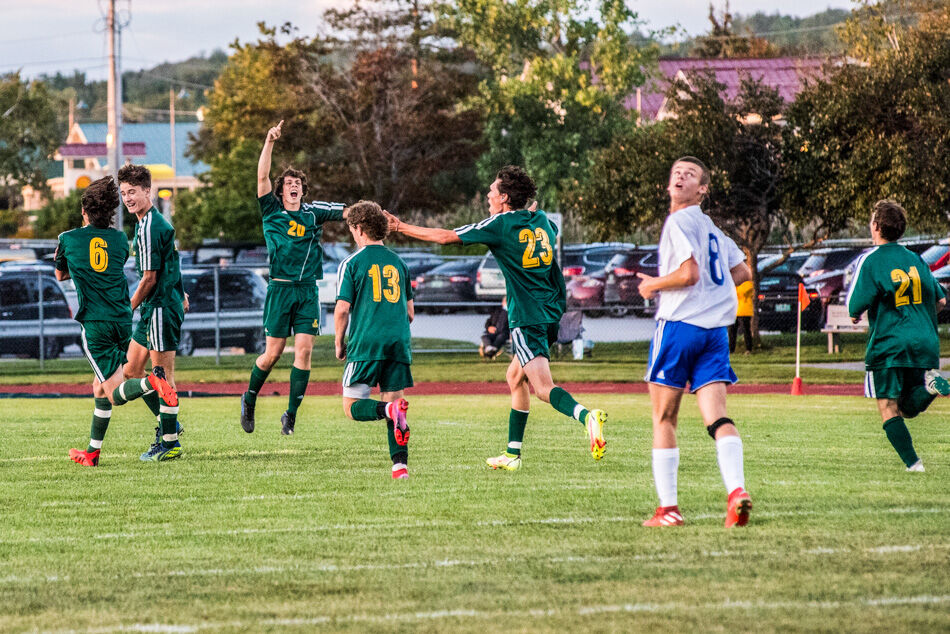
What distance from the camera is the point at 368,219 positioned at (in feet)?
28.1

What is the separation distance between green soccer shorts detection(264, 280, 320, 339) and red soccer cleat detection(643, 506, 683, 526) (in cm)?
532

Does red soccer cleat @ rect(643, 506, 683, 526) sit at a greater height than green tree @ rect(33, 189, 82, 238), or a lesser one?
lesser

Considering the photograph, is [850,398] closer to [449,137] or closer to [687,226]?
[687,226]

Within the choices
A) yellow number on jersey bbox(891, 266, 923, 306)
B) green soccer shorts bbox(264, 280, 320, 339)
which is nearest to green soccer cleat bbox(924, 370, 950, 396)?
yellow number on jersey bbox(891, 266, 923, 306)

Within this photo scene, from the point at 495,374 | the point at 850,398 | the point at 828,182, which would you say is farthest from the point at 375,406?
the point at 828,182

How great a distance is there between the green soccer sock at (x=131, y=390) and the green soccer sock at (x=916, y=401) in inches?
216

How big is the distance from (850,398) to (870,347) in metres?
8.74

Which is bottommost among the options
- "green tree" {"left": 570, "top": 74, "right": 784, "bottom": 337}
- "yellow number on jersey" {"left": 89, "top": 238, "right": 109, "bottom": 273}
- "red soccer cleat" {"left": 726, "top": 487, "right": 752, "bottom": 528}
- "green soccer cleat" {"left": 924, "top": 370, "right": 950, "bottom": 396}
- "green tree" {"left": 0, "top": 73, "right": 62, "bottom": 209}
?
"red soccer cleat" {"left": 726, "top": 487, "right": 752, "bottom": 528}

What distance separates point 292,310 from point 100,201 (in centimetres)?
242

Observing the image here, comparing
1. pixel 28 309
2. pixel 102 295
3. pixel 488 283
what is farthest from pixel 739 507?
Result: pixel 488 283

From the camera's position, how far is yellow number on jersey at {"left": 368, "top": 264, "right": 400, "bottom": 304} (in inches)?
337

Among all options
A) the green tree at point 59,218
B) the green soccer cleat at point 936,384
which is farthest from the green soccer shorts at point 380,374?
the green tree at point 59,218

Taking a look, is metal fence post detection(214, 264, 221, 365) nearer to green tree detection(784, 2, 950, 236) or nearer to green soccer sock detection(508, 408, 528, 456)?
green tree detection(784, 2, 950, 236)

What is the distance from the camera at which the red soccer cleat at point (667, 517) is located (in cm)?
675
